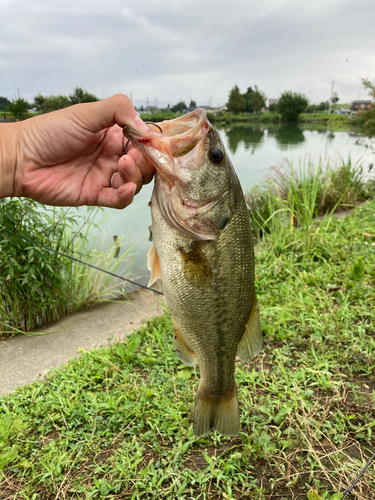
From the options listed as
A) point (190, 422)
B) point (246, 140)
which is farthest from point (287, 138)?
point (190, 422)

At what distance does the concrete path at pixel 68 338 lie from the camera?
3.62m

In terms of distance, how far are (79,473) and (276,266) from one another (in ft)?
11.7

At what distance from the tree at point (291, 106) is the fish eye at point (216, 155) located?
278 feet

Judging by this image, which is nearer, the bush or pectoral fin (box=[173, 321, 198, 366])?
pectoral fin (box=[173, 321, 198, 366])

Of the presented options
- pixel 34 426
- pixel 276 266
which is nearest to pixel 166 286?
pixel 34 426

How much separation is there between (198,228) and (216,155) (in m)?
0.32

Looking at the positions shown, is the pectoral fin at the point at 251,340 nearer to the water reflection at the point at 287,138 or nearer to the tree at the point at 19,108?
the tree at the point at 19,108

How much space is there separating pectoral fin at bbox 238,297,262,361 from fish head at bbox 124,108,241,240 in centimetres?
52

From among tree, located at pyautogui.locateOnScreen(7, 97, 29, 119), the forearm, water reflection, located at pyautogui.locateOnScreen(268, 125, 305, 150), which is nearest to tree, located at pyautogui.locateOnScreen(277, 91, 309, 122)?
water reflection, located at pyautogui.locateOnScreen(268, 125, 305, 150)

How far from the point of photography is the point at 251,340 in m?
1.81

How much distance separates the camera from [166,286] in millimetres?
1638

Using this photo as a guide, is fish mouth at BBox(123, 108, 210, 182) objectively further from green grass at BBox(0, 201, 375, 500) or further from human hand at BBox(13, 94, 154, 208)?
green grass at BBox(0, 201, 375, 500)

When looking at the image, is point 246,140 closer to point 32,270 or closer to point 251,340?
point 32,270

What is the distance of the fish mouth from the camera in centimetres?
149
